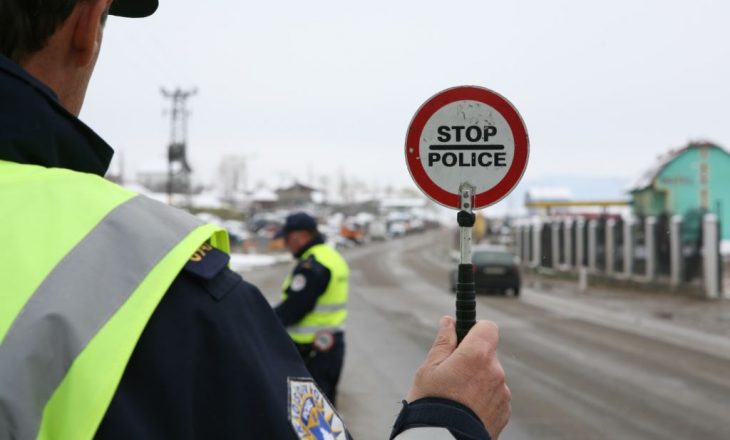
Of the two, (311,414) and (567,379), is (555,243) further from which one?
(311,414)

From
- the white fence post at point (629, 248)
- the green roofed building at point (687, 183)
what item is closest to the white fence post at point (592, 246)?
the white fence post at point (629, 248)

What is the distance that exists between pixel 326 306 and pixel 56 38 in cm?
523

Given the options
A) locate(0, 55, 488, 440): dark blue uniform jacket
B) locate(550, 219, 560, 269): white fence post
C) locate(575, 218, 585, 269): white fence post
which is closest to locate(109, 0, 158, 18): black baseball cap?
locate(0, 55, 488, 440): dark blue uniform jacket

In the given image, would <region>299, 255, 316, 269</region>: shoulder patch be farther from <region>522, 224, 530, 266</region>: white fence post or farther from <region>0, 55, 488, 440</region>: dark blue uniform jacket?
<region>522, 224, 530, 266</region>: white fence post


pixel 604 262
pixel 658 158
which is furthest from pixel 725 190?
pixel 604 262

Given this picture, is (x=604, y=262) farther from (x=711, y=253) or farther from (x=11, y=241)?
(x=11, y=241)

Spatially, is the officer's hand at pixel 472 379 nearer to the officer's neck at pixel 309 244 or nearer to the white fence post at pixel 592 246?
the officer's neck at pixel 309 244

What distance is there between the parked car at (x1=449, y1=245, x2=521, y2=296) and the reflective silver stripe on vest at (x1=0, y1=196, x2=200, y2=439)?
22.4m

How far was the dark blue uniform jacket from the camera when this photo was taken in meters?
1.01

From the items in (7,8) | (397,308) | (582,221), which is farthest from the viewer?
(582,221)

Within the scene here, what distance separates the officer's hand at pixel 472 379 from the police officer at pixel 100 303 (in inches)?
8.3

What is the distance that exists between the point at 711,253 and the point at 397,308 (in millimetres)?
8961

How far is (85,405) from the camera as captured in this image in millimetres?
962

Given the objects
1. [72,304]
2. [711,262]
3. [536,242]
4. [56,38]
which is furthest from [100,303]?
[536,242]
